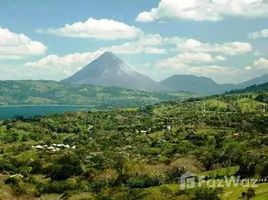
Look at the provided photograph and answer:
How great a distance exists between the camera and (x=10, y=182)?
417 feet

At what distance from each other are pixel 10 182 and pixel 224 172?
6380cm

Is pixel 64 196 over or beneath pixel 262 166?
beneath

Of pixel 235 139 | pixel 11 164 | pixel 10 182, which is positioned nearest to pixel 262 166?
pixel 10 182

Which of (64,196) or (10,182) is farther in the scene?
(10,182)

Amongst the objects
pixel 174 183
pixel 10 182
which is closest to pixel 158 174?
pixel 174 183

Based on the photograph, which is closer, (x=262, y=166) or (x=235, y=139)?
(x=262, y=166)

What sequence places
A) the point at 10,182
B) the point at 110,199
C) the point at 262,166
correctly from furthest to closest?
the point at 10,182, the point at 262,166, the point at 110,199

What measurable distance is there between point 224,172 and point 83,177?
45928 millimetres

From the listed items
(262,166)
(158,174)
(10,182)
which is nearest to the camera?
(262,166)

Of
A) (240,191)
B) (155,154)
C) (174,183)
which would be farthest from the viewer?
(155,154)

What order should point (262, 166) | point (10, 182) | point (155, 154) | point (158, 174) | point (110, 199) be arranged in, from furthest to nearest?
point (155, 154), point (10, 182), point (158, 174), point (262, 166), point (110, 199)

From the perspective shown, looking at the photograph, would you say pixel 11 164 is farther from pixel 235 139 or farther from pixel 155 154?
pixel 235 139

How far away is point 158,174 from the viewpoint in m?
117

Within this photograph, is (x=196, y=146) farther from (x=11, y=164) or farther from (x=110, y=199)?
(x=110, y=199)
